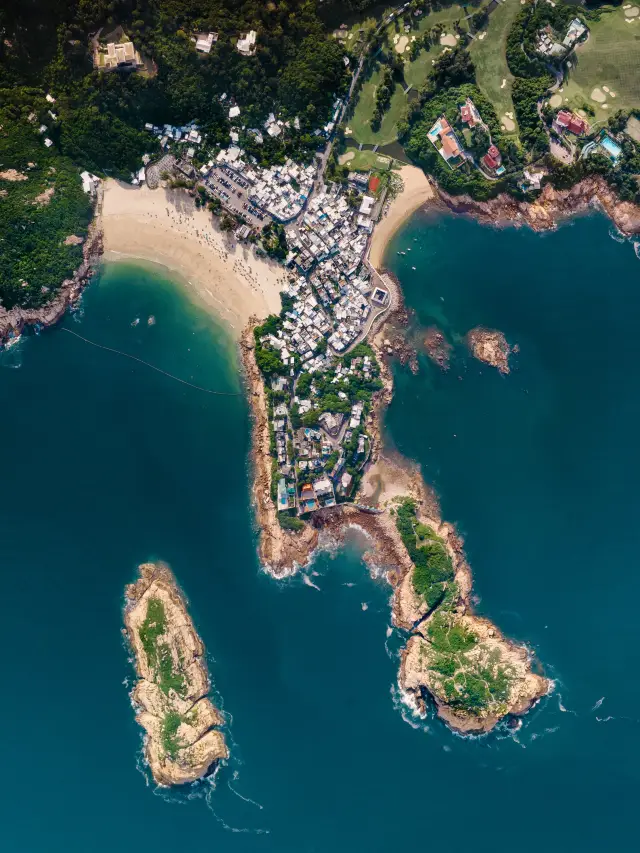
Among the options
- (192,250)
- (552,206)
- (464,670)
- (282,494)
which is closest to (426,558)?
(464,670)

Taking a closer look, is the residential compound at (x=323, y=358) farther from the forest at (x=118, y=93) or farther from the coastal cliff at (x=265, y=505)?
the forest at (x=118, y=93)

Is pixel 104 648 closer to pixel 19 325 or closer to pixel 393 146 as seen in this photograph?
pixel 19 325

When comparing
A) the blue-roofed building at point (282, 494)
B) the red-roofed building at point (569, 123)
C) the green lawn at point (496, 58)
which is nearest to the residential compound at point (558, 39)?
the green lawn at point (496, 58)

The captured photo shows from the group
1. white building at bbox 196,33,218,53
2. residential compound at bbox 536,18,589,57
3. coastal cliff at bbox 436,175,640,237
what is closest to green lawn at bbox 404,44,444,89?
residential compound at bbox 536,18,589,57

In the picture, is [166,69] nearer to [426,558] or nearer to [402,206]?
[402,206]

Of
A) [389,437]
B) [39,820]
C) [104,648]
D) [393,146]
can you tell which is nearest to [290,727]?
[104,648]

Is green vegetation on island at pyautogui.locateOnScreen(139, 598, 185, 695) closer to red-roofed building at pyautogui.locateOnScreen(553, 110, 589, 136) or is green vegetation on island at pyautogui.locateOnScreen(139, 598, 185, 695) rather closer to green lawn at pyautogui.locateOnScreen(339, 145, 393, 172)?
green lawn at pyautogui.locateOnScreen(339, 145, 393, 172)
